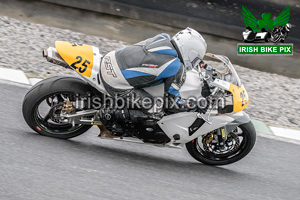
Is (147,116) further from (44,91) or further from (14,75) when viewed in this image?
(14,75)

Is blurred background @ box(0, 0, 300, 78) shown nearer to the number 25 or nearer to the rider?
the rider

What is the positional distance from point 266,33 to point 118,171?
195 inches

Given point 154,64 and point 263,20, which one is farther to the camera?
point 263,20

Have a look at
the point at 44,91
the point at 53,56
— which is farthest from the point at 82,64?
the point at 44,91

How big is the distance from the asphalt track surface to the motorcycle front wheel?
0.13 meters

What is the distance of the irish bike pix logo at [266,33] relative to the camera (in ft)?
27.7

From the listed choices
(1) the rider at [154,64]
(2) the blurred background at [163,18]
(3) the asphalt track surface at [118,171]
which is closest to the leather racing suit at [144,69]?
(1) the rider at [154,64]

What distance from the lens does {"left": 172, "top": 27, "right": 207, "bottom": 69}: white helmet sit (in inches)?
175

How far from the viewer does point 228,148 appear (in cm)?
527

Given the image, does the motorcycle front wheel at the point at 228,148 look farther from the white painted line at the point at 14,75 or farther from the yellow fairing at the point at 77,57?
the white painted line at the point at 14,75

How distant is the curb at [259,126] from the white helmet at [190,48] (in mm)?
2463

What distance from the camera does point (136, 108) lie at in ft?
16.2

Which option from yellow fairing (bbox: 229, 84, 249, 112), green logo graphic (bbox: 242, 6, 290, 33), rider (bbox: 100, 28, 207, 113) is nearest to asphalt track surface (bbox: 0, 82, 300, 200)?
rider (bbox: 100, 28, 207, 113)

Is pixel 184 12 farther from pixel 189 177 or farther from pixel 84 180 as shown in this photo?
pixel 84 180
